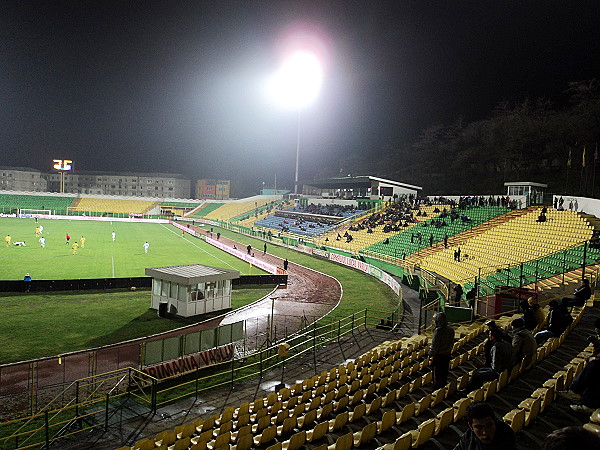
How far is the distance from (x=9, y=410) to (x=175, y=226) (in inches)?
2673

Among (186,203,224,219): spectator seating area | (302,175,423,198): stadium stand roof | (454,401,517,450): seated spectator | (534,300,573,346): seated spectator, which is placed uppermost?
(302,175,423,198): stadium stand roof

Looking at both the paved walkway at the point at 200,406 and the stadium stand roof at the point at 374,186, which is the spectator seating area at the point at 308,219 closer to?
the stadium stand roof at the point at 374,186

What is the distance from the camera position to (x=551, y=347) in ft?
33.0

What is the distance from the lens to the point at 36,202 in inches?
3829

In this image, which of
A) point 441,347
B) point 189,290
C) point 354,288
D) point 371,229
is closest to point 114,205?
point 371,229

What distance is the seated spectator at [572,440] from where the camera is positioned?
238 centimetres

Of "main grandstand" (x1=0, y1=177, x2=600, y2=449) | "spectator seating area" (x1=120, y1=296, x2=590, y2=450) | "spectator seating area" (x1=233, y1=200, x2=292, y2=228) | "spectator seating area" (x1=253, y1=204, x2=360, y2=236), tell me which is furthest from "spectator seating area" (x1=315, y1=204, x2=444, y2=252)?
"spectator seating area" (x1=120, y1=296, x2=590, y2=450)

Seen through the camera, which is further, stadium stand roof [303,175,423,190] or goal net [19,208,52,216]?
goal net [19,208,52,216]

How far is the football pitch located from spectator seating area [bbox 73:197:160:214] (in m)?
49.6

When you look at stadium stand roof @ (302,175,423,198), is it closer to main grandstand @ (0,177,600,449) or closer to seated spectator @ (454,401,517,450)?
main grandstand @ (0,177,600,449)

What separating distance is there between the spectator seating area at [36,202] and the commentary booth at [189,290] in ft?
268

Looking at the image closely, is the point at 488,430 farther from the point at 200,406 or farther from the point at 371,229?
the point at 371,229

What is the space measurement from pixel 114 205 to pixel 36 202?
54.7 ft

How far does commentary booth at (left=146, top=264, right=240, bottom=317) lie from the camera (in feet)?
66.6
